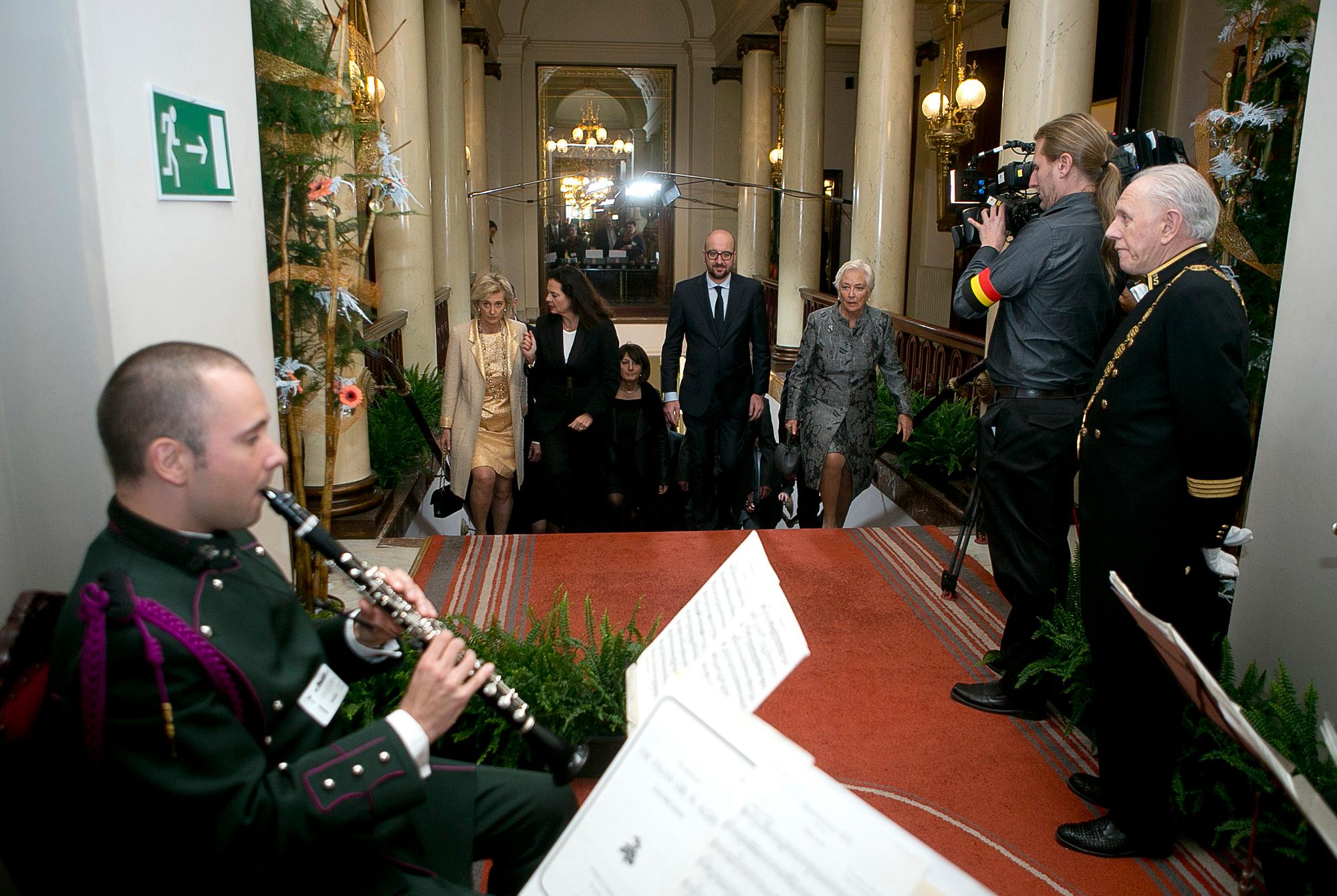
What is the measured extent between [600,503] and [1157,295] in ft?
13.5

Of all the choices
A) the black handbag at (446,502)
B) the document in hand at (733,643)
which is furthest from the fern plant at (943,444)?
the document in hand at (733,643)

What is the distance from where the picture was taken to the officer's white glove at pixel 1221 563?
2705 mm

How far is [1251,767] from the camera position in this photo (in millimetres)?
2736

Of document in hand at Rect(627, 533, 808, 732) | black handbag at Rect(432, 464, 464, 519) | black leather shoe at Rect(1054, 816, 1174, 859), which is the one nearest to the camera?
document in hand at Rect(627, 533, 808, 732)

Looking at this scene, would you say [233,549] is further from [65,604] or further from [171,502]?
[65,604]

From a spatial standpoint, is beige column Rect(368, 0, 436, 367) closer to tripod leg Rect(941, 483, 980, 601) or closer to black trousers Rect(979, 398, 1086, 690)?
tripod leg Rect(941, 483, 980, 601)

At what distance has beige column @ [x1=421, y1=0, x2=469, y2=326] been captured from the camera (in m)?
10.3

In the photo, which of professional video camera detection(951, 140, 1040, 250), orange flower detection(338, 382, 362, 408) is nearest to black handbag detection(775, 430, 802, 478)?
professional video camera detection(951, 140, 1040, 250)

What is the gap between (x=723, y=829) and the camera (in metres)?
1.36

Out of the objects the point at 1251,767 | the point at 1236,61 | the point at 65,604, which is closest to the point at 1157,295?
the point at 1251,767

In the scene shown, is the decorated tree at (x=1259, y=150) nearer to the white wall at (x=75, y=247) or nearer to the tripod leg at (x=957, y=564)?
the tripod leg at (x=957, y=564)

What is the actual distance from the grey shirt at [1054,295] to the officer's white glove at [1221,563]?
1041 millimetres

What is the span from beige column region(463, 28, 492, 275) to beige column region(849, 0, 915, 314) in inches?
246

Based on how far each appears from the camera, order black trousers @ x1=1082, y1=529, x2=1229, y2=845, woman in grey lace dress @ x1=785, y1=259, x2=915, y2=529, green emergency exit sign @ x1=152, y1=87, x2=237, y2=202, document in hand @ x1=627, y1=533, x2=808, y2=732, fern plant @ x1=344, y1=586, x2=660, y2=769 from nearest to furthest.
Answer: document in hand @ x1=627, y1=533, x2=808, y2=732
green emergency exit sign @ x1=152, y1=87, x2=237, y2=202
black trousers @ x1=1082, y1=529, x2=1229, y2=845
fern plant @ x1=344, y1=586, x2=660, y2=769
woman in grey lace dress @ x1=785, y1=259, x2=915, y2=529
